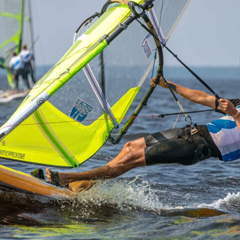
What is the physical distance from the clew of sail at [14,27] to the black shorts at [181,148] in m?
20.7

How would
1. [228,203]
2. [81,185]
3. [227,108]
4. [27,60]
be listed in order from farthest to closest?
1. [27,60]
2. [228,203]
3. [81,185]
4. [227,108]

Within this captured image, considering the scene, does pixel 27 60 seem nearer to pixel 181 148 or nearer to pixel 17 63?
pixel 17 63

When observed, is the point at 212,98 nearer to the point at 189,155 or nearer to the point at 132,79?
the point at 189,155

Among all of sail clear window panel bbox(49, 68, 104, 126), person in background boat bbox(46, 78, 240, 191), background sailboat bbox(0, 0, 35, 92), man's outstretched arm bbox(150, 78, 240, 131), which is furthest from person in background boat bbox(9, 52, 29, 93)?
man's outstretched arm bbox(150, 78, 240, 131)

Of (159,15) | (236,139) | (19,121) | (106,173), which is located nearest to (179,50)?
(159,15)

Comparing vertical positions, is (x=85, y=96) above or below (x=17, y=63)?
below

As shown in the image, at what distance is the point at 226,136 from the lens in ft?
18.3

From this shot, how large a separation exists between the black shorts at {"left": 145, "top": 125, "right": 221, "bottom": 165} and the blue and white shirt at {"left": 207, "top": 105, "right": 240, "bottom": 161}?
0.05m

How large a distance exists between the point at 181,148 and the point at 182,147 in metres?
0.01

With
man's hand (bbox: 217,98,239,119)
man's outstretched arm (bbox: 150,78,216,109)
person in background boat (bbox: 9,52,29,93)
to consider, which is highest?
person in background boat (bbox: 9,52,29,93)

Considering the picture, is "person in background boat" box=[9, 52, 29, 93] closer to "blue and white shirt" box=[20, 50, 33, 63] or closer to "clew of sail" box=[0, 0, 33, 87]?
"blue and white shirt" box=[20, 50, 33, 63]

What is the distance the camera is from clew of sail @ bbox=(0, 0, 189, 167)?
204 inches

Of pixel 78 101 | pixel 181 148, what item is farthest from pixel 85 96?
pixel 181 148

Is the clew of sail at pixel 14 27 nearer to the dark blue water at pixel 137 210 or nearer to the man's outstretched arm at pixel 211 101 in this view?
the dark blue water at pixel 137 210
